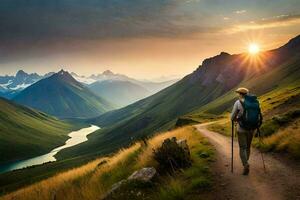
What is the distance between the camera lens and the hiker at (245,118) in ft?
47.7

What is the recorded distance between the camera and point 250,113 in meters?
14.5

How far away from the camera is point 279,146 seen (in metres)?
18.6

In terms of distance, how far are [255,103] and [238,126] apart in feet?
4.31

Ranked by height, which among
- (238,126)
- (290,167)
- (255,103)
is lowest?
(290,167)

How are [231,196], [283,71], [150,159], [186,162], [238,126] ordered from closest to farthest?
[231,196] → [238,126] → [186,162] → [150,159] → [283,71]

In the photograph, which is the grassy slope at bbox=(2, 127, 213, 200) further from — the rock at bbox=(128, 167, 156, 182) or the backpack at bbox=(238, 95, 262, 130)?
the backpack at bbox=(238, 95, 262, 130)

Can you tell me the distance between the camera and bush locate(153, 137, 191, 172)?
15.7 meters

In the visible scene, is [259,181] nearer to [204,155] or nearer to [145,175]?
[145,175]

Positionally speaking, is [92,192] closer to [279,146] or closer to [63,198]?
[63,198]

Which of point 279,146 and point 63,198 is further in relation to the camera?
point 279,146

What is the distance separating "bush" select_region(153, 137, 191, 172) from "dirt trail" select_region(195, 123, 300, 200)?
64.1 inches

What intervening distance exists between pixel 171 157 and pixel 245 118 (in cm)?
380

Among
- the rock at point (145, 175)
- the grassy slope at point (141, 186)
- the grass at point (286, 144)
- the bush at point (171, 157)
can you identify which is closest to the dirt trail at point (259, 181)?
the grassy slope at point (141, 186)

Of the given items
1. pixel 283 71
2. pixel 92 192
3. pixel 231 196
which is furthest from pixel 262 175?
pixel 283 71
